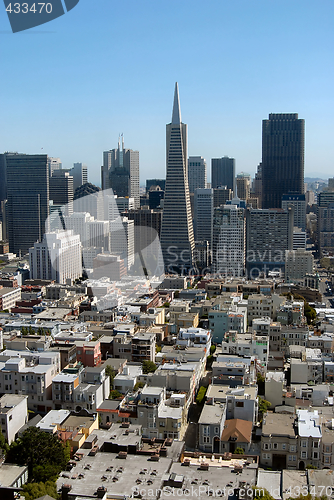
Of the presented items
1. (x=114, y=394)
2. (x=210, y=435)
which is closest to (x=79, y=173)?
(x=114, y=394)

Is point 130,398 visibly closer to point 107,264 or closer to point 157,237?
point 107,264

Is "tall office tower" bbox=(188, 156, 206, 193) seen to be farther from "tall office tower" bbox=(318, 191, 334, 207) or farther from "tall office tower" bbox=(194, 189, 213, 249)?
"tall office tower" bbox=(194, 189, 213, 249)

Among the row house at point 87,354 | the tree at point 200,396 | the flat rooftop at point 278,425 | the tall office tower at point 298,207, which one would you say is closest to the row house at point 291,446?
the flat rooftop at point 278,425

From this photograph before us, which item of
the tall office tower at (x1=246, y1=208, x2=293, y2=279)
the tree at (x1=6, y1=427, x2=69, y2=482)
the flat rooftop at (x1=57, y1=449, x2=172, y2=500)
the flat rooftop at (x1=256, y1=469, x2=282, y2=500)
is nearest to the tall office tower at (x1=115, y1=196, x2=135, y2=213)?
the tall office tower at (x1=246, y1=208, x2=293, y2=279)

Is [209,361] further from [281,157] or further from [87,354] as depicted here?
[281,157]

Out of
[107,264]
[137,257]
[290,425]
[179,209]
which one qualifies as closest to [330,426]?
[290,425]
